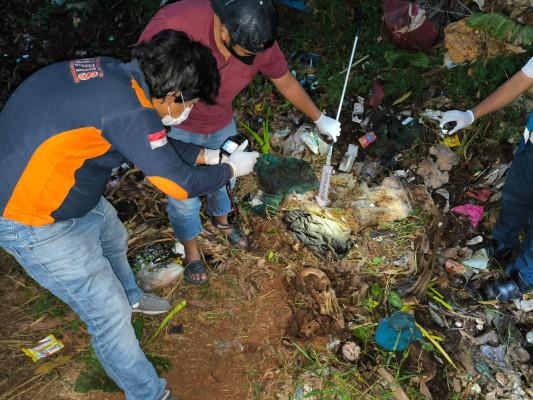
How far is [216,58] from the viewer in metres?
2.28

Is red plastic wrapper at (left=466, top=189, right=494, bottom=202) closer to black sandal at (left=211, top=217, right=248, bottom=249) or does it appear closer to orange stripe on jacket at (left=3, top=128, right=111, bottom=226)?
black sandal at (left=211, top=217, right=248, bottom=249)

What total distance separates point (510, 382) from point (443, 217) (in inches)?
51.4

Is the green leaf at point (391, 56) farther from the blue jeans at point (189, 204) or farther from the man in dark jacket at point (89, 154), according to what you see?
the man in dark jacket at point (89, 154)

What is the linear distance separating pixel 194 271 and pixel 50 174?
5.45 ft

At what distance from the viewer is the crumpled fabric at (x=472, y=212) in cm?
350

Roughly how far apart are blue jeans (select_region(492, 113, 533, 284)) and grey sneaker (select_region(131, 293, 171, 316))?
8.41 ft

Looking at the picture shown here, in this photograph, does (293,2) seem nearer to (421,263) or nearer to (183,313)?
(421,263)

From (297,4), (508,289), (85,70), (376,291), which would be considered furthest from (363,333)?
(297,4)

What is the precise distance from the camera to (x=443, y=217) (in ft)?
11.5

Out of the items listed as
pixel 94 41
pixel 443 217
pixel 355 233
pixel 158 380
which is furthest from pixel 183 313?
pixel 94 41

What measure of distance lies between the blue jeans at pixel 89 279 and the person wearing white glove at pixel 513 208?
2.56 metres

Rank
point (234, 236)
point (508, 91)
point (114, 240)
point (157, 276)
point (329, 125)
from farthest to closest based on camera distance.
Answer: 1. point (234, 236)
2. point (329, 125)
3. point (157, 276)
4. point (508, 91)
5. point (114, 240)

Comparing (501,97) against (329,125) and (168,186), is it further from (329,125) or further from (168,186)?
(168,186)

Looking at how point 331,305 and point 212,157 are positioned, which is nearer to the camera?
point 212,157
